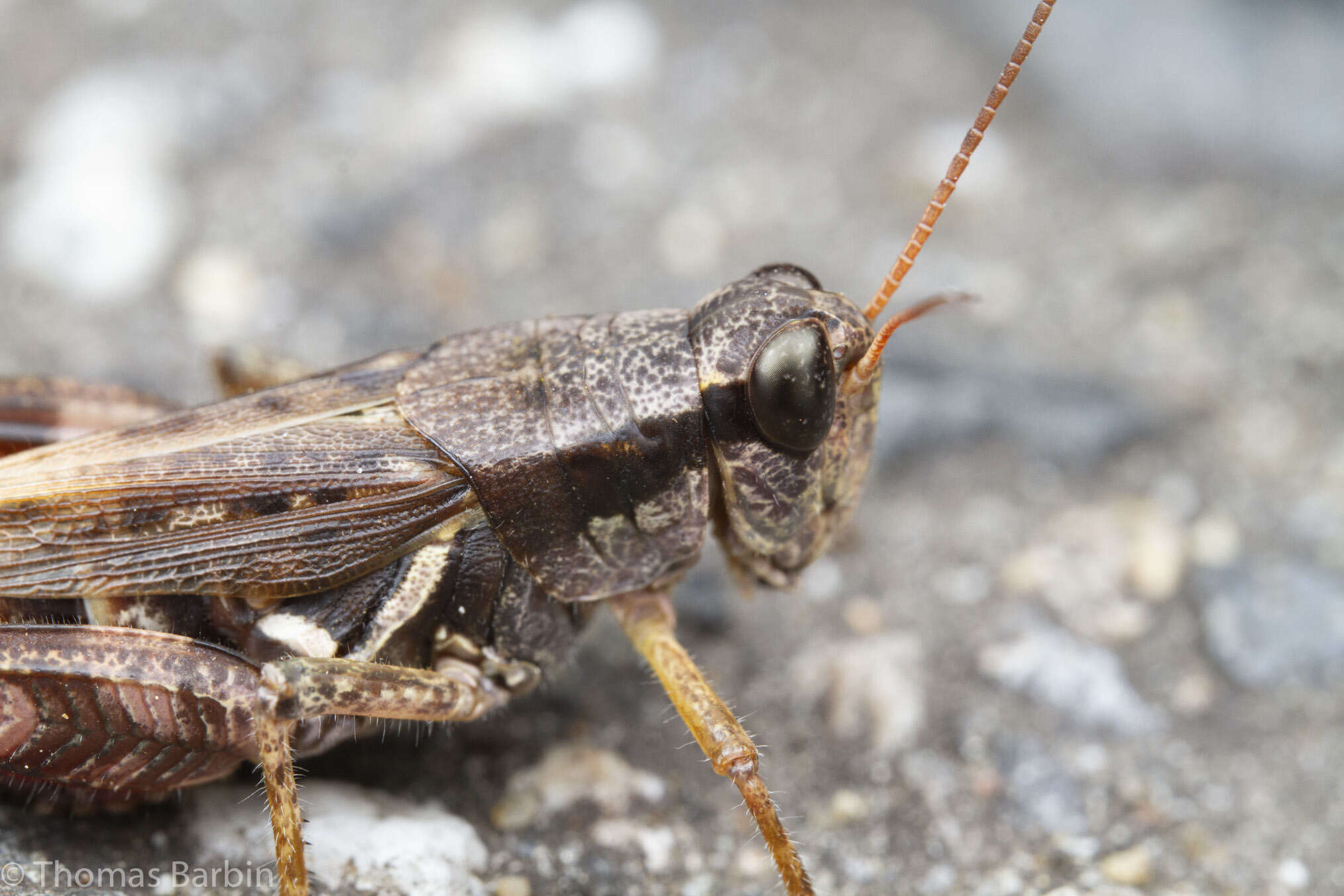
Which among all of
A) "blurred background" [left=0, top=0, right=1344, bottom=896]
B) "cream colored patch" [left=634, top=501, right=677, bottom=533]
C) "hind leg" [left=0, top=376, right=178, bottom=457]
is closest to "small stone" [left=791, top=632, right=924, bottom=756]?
"blurred background" [left=0, top=0, right=1344, bottom=896]

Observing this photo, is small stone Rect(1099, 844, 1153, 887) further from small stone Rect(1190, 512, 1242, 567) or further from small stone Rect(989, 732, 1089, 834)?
small stone Rect(1190, 512, 1242, 567)

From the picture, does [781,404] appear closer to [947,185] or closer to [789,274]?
[789,274]

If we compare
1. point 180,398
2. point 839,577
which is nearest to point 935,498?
point 839,577

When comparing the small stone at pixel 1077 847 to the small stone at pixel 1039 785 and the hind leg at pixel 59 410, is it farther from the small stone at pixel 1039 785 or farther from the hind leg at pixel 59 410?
the hind leg at pixel 59 410

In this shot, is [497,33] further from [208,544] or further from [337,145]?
[208,544]

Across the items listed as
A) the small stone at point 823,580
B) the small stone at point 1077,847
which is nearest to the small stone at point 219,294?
the small stone at point 823,580

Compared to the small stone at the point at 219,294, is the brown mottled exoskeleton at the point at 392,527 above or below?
below
